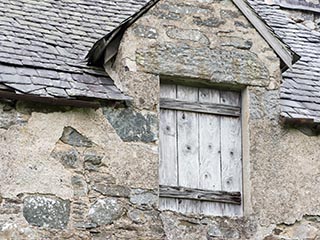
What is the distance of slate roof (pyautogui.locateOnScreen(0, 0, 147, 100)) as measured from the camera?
7.43 metres

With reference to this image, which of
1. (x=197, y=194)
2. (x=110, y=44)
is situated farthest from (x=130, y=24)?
(x=197, y=194)

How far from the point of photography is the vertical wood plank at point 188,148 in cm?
769

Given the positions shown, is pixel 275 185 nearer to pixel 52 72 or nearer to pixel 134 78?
pixel 134 78

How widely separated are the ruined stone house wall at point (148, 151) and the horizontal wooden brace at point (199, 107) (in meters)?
0.15

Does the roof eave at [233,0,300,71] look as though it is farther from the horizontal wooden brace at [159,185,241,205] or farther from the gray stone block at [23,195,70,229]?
the gray stone block at [23,195,70,229]

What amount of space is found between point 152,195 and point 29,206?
106 centimetres

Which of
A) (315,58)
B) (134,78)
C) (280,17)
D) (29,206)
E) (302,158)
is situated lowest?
(29,206)

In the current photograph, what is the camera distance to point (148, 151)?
753cm

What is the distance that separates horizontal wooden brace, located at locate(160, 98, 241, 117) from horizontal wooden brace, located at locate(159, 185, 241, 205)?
74 cm

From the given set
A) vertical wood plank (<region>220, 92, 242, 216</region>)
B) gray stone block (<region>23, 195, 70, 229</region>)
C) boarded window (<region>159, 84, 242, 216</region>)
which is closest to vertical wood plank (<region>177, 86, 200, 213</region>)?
boarded window (<region>159, 84, 242, 216</region>)

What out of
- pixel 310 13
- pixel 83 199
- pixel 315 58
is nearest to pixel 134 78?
pixel 83 199

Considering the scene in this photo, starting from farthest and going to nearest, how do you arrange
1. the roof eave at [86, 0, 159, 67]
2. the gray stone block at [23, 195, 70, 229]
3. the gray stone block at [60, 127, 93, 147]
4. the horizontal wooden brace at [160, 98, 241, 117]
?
the horizontal wooden brace at [160, 98, 241, 117]
the roof eave at [86, 0, 159, 67]
the gray stone block at [60, 127, 93, 147]
the gray stone block at [23, 195, 70, 229]

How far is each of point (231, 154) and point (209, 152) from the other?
8.8 inches

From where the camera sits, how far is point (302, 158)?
809 cm
